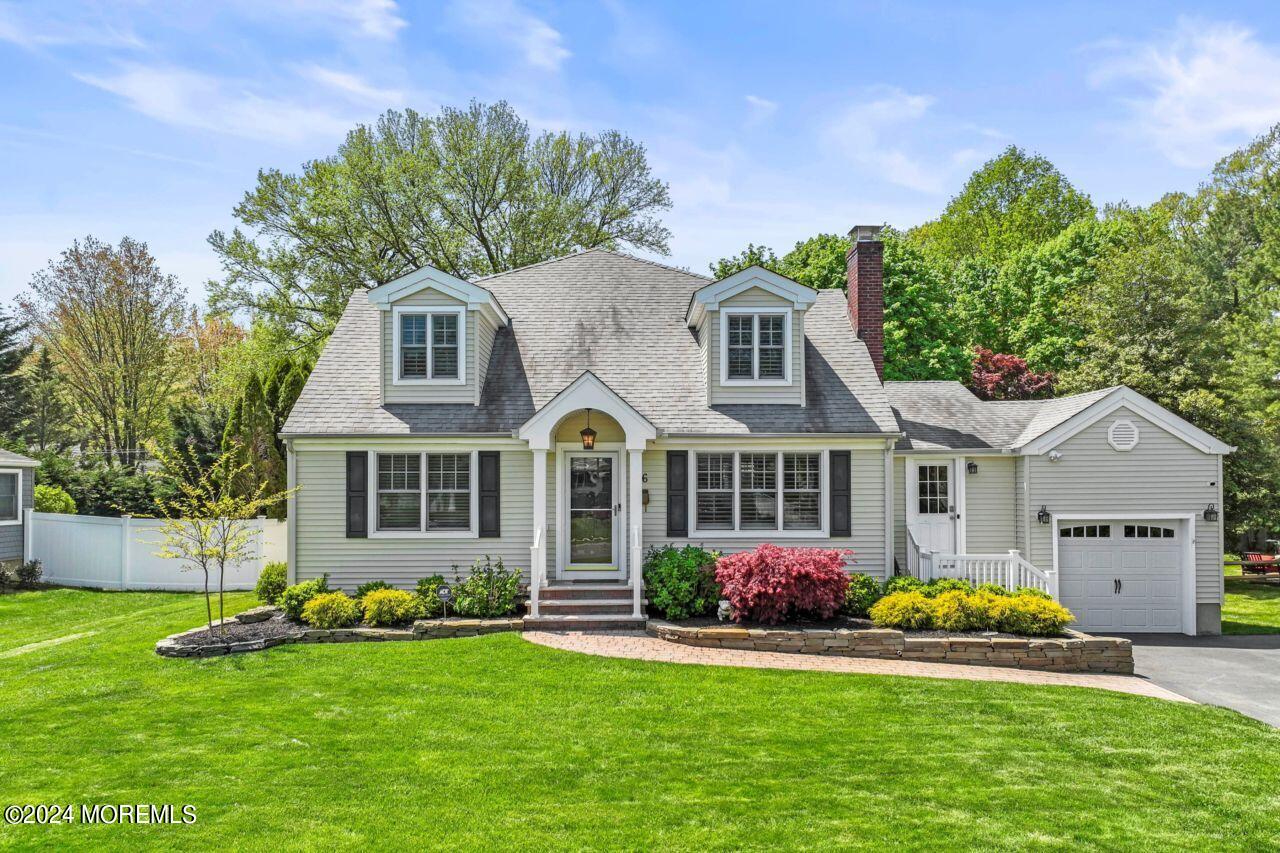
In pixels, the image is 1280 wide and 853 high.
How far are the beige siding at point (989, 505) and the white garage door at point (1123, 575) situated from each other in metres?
0.96

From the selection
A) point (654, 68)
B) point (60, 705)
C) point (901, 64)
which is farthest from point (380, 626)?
point (901, 64)

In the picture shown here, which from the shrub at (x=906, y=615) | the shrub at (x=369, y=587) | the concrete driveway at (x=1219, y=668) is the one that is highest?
the shrub at (x=369, y=587)

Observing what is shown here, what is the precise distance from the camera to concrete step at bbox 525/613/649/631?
11406 mm

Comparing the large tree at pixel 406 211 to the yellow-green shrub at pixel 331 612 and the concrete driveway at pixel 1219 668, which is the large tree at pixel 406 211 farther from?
the concrete driveway at pixel 1219 668

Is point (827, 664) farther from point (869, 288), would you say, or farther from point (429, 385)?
point (869, 288)

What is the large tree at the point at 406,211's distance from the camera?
26.0 meters

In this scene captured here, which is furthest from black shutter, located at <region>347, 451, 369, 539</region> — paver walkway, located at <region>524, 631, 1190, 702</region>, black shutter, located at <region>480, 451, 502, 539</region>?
paver walkway, located at <region>524, 631, 1190, 702</region>

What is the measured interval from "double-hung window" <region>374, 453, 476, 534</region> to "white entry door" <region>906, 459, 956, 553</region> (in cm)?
833

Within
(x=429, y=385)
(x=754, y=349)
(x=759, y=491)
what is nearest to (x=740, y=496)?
(x=759, y=491)

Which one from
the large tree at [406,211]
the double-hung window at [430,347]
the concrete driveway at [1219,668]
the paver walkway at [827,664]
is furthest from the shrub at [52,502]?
the concrete driveway at [1219,668]

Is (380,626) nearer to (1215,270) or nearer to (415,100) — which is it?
(415,100)

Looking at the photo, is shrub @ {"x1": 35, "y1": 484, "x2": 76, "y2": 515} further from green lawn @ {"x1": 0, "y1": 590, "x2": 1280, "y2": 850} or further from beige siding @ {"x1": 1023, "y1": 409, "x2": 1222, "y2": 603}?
beige siding @ {"x1": 1023, "y1": 409, "x2": 1222, "y2": 603}

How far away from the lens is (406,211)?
2655cm

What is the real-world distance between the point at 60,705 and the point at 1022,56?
15918 mm
